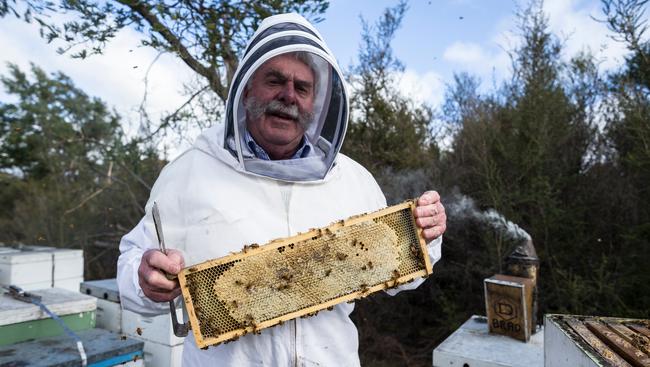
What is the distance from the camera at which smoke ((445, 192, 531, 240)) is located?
5.64 meters

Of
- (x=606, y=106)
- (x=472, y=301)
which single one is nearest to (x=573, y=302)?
(x=472, y=301)

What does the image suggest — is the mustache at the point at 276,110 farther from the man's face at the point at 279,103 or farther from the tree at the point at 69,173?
the tree at the point at 69,173

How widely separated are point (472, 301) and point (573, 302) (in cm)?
153

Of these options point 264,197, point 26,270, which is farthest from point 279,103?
point 26,270

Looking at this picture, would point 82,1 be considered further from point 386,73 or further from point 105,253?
point 105,253

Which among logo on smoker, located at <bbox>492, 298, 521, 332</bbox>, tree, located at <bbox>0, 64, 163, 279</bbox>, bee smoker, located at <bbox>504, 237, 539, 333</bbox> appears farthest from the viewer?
tree, located at <bbox>0, 64, 163, 279</bbox>

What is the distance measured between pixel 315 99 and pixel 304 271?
950 mm

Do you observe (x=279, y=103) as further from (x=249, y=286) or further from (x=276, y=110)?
(x=249, y=286)

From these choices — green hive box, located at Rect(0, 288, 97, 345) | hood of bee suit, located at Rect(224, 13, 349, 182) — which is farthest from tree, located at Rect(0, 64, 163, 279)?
hood of bee suit, located at Rect(224, 13, 349, 182)

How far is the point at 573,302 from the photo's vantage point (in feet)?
16.6

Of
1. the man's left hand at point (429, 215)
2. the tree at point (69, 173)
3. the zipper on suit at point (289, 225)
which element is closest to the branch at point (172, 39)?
the tree at point (69, 173)

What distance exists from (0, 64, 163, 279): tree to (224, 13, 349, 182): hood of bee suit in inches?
165

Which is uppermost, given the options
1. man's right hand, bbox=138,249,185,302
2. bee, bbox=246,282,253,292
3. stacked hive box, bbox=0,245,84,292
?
man's right hand, bbox=138,249,185,302

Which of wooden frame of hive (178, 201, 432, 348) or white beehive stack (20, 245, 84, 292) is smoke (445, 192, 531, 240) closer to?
wooden frame of hive (178, 201, 432, 348)
